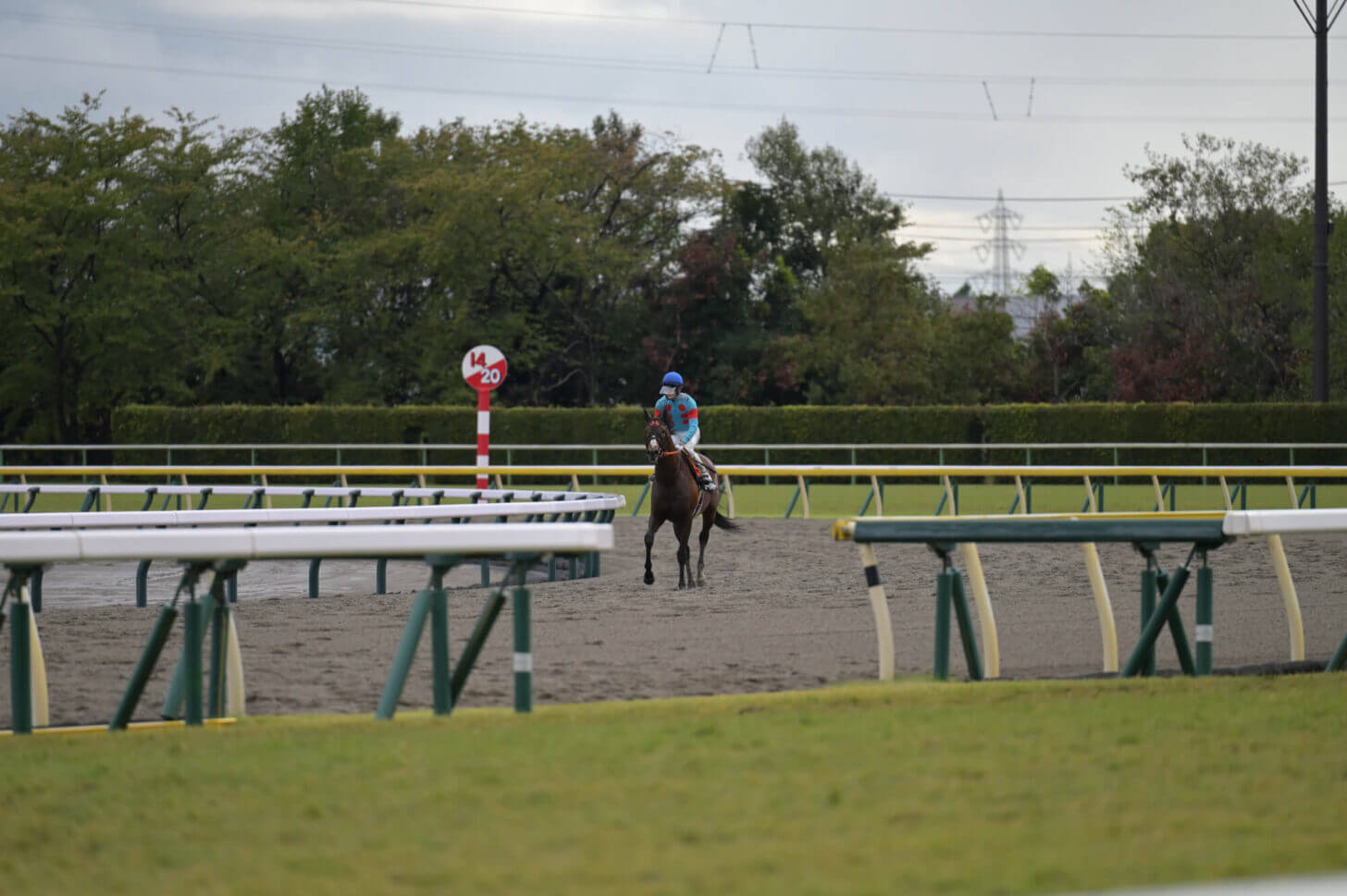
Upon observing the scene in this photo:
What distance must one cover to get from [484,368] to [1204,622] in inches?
575

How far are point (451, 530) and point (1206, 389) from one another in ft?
125

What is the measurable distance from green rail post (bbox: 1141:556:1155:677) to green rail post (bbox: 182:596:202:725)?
149 inches

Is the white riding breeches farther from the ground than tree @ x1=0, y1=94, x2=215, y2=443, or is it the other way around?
tree @ x1=0, y1=94, x2=215, y2=443

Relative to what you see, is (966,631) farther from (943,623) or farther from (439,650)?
(439,650)

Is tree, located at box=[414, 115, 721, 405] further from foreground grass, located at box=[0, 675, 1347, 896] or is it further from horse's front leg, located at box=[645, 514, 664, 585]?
foreground grass, located at box=[0, 675, 1347, 896]

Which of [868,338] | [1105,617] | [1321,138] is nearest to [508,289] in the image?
[868,338]

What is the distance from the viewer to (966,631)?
6.60 m

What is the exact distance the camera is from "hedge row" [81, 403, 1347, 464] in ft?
96.9

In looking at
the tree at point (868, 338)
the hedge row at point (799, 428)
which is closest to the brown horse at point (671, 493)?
the hedge row at point (799, 428)

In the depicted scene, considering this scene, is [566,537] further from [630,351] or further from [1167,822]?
[630,351]

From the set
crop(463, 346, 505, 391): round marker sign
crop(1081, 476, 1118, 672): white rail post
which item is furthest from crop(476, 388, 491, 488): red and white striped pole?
crop(1081, 476, 1118, 672): white rail post

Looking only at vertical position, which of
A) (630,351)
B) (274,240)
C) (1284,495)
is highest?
(274,240)

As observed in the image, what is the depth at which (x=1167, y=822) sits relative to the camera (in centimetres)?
367

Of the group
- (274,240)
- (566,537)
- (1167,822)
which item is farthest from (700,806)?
(274,240)
